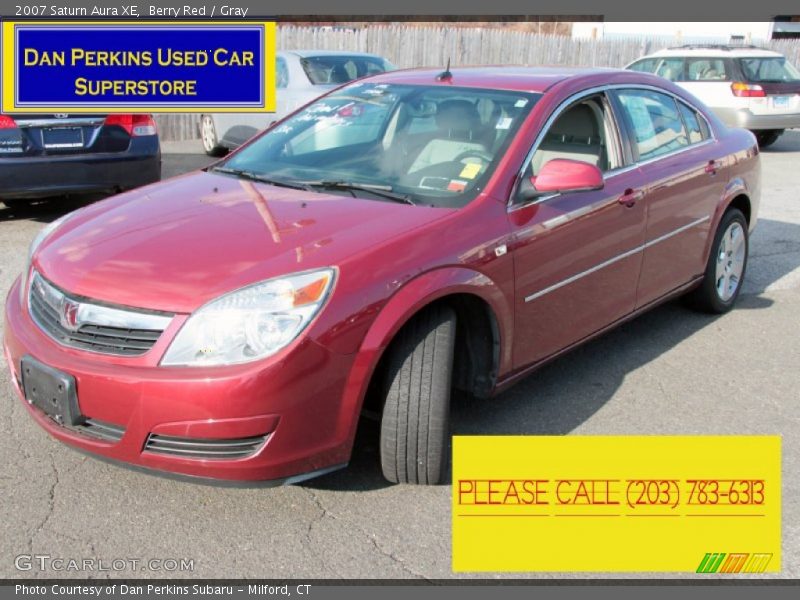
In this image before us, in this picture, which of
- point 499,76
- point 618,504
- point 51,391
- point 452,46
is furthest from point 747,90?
point 51,391

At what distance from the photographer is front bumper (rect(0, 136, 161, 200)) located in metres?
7.35

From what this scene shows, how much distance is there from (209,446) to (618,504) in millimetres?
1543

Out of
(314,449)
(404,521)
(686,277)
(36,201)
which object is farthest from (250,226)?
(36,201)

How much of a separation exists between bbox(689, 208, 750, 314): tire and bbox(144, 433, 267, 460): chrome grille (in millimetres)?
3608

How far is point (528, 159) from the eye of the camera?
13.3 feet

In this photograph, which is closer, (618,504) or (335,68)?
(618,504)

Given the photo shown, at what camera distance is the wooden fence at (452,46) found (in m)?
15.6

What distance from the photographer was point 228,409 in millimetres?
3010

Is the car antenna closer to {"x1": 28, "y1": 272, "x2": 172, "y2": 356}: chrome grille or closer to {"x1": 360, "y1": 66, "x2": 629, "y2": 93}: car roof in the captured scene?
{"x1": 360, "y1": 66, "x2": 629, "y2": 93}: car roof

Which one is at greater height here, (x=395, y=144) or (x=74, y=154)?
(x=395, y=144)

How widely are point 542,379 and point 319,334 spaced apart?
6.55 feet

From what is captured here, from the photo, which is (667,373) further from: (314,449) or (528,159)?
(314,449)

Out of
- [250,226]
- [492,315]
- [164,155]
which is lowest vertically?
[164,155]

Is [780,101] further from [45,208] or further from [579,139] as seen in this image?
[45,208]
